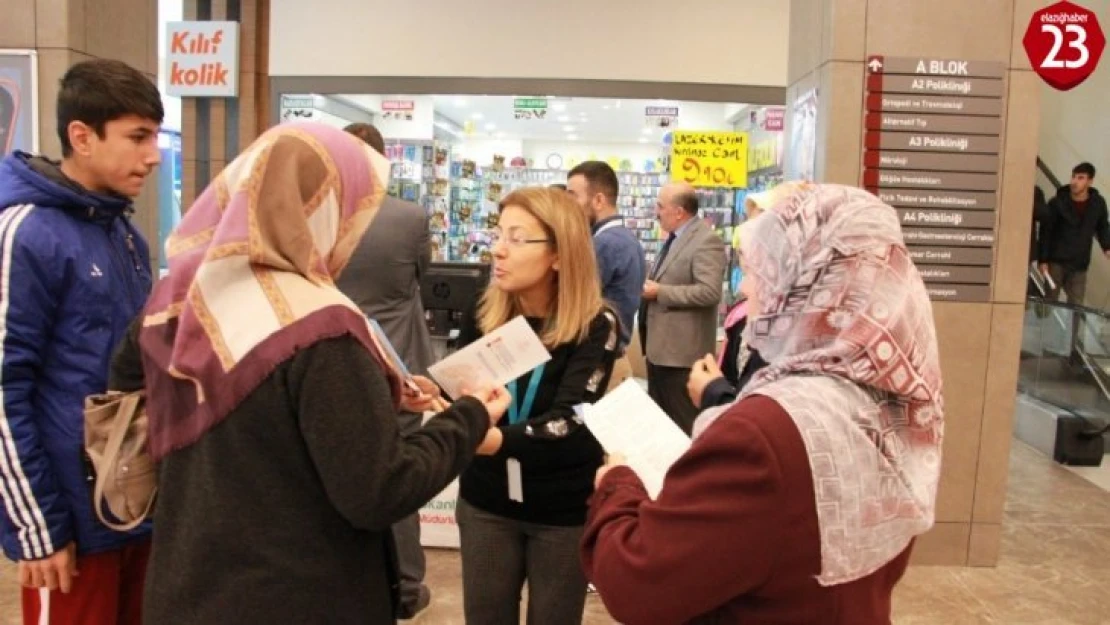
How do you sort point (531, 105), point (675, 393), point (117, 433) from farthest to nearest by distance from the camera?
point (531, 105) → point (675, 393) → point (117, 433)

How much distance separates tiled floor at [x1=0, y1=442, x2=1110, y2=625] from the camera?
3594mm

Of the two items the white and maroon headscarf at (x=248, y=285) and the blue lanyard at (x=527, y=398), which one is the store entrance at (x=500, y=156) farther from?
the white and maroon headscarf at (x=248, y=285)

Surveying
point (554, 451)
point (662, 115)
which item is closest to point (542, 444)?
point (554, 451)

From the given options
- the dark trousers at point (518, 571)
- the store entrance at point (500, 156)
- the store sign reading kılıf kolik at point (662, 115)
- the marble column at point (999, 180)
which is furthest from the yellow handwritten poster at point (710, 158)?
the dark trousers at point (518, 571)

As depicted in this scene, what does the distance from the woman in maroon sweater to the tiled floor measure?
2409 mm

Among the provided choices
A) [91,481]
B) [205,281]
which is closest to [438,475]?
[205,281]

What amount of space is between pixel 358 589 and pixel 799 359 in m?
0.74

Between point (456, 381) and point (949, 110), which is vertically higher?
point (949, 110)

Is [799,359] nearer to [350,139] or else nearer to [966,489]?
[350,139]

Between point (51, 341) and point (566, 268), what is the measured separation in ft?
3.80

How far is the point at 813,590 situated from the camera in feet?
3.96

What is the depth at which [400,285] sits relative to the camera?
345cm

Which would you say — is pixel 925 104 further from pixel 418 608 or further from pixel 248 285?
pixel 248 285

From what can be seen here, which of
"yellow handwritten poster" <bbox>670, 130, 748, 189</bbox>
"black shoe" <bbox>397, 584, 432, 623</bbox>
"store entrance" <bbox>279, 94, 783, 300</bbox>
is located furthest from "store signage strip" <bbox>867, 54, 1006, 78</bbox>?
"yellow handwritten poster" <bbox>670, 130, 748, 189</bbox>
